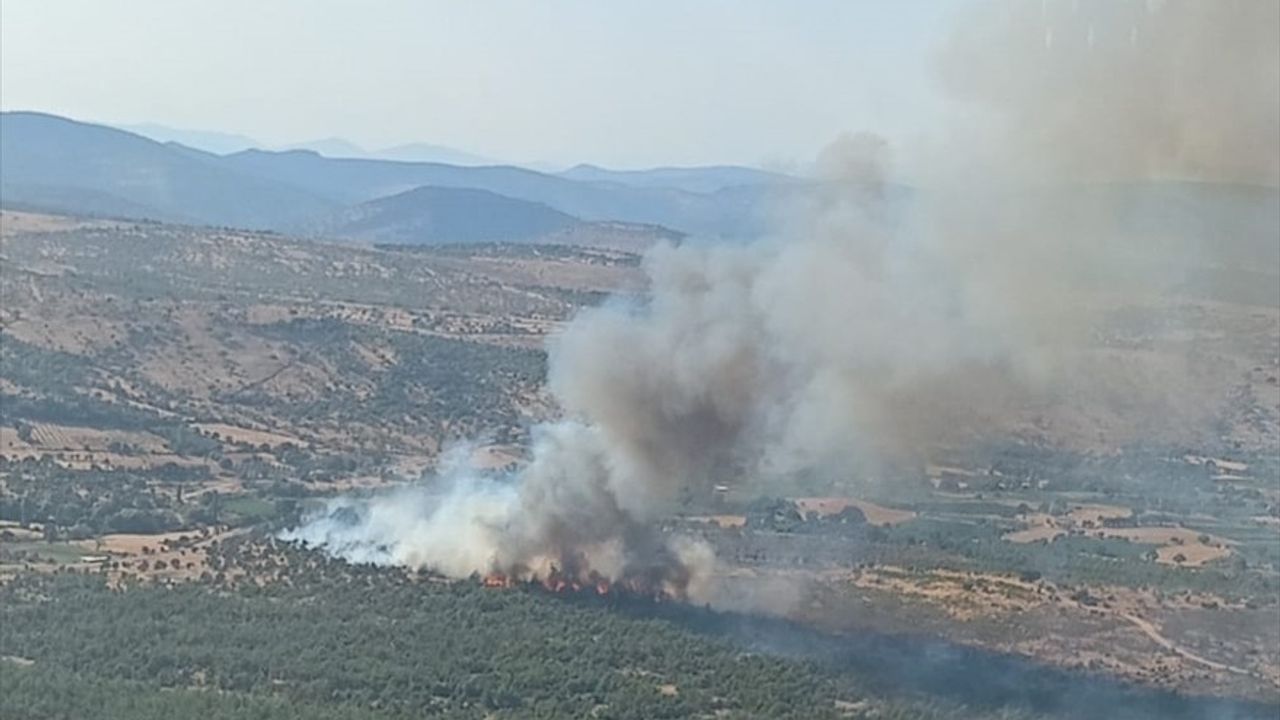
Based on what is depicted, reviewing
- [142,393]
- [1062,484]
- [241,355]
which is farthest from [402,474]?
[1062,484]

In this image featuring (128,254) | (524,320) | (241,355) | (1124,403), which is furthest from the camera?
(128,254)

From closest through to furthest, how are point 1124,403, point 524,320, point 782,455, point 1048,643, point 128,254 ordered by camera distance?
point 1048,643 → point 782,455 → point 1124,403 → point 524,320 → point 128,254

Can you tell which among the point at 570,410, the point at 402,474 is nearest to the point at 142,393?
the point at 402,474

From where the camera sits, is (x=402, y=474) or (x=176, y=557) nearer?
(x=176, y=557)

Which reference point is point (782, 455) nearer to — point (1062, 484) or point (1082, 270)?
point (1082, 270)

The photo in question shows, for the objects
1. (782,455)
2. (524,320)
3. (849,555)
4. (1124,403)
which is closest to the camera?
(782,455)

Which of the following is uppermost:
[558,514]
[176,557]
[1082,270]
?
[1082,270]

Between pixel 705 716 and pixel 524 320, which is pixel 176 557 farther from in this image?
pixel 524 320

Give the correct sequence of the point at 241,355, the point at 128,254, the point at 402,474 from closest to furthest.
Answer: the point at 402,474, the point at 241,355, the point at 128,254

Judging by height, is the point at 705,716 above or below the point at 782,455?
below
